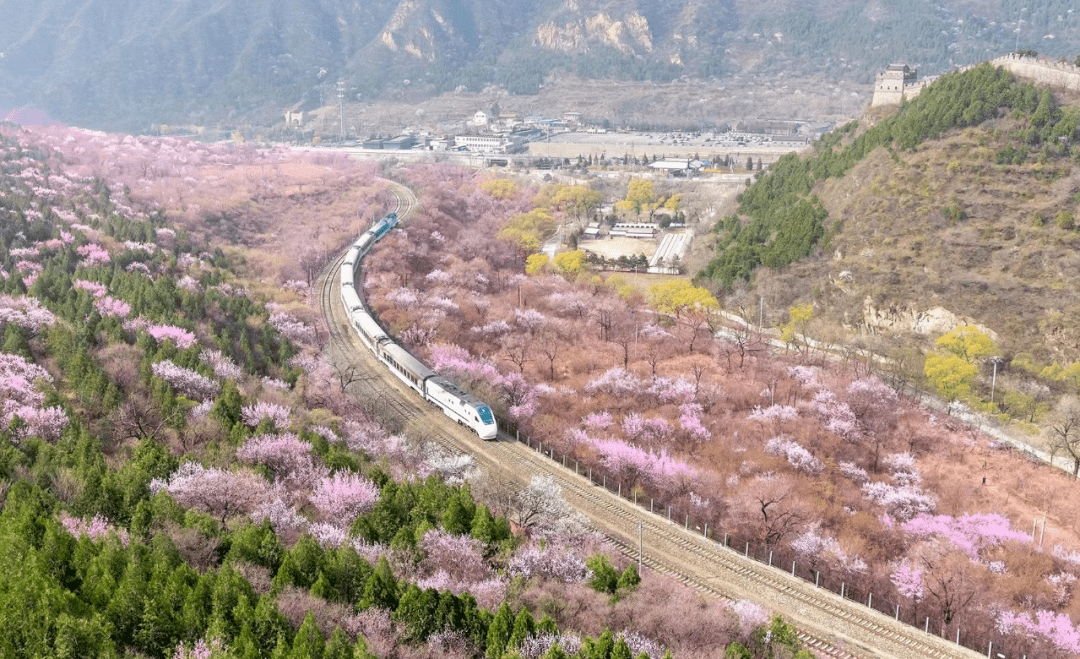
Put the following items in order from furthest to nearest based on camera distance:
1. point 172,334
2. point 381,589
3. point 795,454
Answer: point 172,334
point 795,454
point 381,589

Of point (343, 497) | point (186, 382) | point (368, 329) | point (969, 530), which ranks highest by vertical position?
point (186, 382)

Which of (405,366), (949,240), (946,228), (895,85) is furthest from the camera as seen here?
(895,85)

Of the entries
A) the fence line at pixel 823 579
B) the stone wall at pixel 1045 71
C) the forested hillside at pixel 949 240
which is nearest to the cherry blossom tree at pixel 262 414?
the fence line at pixel 823 579

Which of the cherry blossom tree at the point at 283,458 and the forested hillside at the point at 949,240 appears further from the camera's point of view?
the forested hillside at the point at 949,240

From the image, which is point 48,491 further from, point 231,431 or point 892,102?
point 892,102

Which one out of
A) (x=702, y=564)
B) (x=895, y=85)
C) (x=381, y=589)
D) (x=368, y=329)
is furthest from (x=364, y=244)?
(x=381, y=589)

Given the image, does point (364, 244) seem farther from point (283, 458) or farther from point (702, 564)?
point (702, 564)

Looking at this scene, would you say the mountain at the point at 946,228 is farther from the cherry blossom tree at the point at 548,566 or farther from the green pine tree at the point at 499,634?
the green pine tree at the point at 499,634
